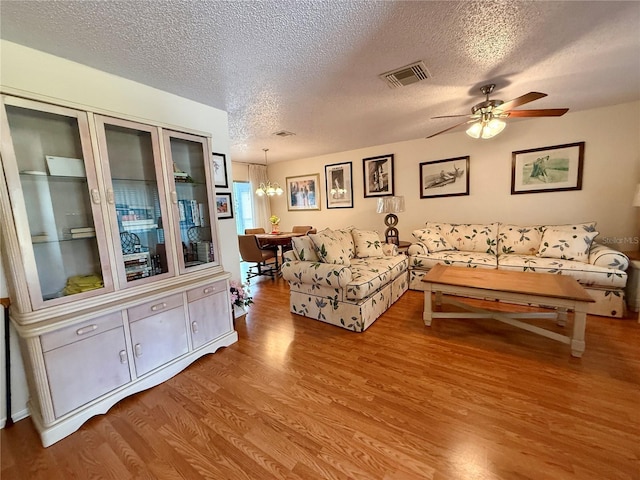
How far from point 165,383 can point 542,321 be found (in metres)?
3.47

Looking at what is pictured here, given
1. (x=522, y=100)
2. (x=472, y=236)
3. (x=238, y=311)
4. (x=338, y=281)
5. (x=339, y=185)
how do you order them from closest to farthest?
(x=522, y=100)
(x=338, y=281)
(x=238, y=311)
(x=472, y=236)
(x=339, y=185)

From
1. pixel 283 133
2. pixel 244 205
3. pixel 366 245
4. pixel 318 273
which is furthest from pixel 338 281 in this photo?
pixel 244 205

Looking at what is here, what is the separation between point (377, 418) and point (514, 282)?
1.78 meters

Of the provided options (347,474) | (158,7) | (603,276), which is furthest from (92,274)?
(603,276)

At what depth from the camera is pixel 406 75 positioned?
212 cm

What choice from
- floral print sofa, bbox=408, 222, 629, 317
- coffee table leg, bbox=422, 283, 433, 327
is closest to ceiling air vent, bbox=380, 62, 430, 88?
coffee table leg, bbox=422, 283, 433, 327

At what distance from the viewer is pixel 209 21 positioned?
1.44 m

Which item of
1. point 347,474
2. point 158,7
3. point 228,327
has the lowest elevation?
point 347,474

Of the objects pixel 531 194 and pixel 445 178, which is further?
pixel 445 178

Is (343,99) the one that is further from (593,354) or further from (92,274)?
(593,354)

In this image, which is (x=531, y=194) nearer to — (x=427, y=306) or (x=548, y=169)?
(x=548, y=169)

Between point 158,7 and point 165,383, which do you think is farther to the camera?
point 165,383

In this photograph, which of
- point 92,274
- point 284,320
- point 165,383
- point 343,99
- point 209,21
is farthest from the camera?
point 284,320

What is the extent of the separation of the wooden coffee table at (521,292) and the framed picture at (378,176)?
7.52 feet
